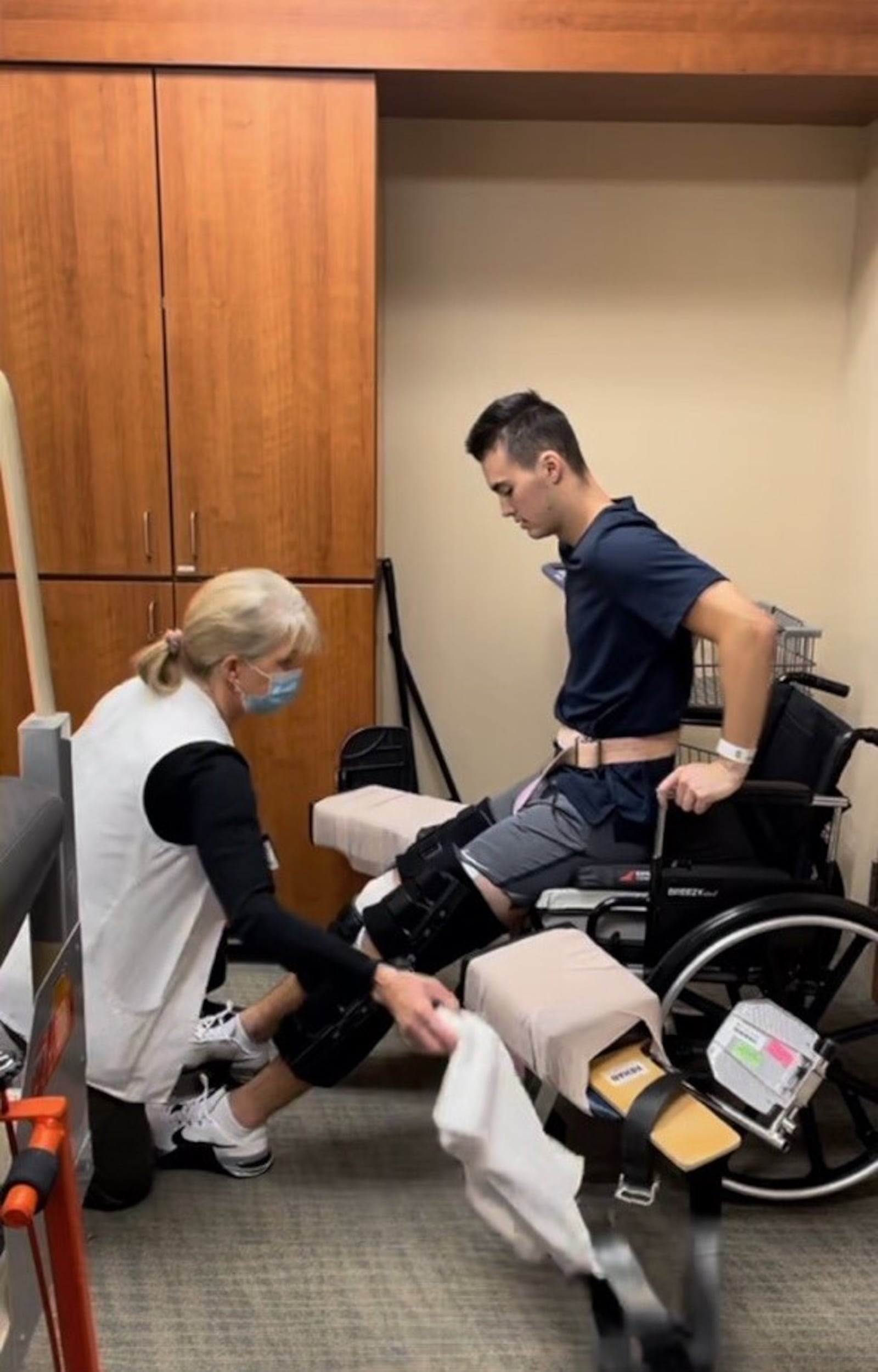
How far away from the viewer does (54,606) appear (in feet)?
8.50

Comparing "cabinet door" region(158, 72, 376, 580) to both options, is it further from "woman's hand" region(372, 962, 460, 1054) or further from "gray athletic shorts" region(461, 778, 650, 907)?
"woman's hand" region(372, 962, 460, 1054)

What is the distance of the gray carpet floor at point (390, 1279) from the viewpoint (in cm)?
158

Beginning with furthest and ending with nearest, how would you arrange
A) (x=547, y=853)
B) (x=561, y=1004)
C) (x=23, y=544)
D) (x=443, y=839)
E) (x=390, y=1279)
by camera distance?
(x=443, y=839) → (x=547, y=853) → (x=390, y=1279) → (x=561, y=1004) → (x=23, y=544)

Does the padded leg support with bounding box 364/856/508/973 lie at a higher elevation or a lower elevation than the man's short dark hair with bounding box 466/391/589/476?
lower

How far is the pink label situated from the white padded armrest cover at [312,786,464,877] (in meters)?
0.84

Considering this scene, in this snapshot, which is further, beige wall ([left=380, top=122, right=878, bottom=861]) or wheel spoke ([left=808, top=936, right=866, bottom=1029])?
beige wall ([left=380, top=122, right=878, bottom=861])

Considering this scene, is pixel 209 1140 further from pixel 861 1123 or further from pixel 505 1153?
pixel 861 1123

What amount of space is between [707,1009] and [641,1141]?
0.45m

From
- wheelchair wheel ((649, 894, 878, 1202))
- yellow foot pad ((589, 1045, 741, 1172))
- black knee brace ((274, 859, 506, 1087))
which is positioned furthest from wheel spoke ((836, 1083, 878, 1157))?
black knee brace ((274, 859, 506, 1087))

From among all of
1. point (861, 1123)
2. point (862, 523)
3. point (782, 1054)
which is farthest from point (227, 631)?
point (862, 523)

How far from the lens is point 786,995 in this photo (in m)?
1.88

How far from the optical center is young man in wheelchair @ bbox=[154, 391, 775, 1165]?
187 cm

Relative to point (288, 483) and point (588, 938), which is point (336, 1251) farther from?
point (288, 483)

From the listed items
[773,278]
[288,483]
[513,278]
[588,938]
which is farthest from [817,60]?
[588,938]
